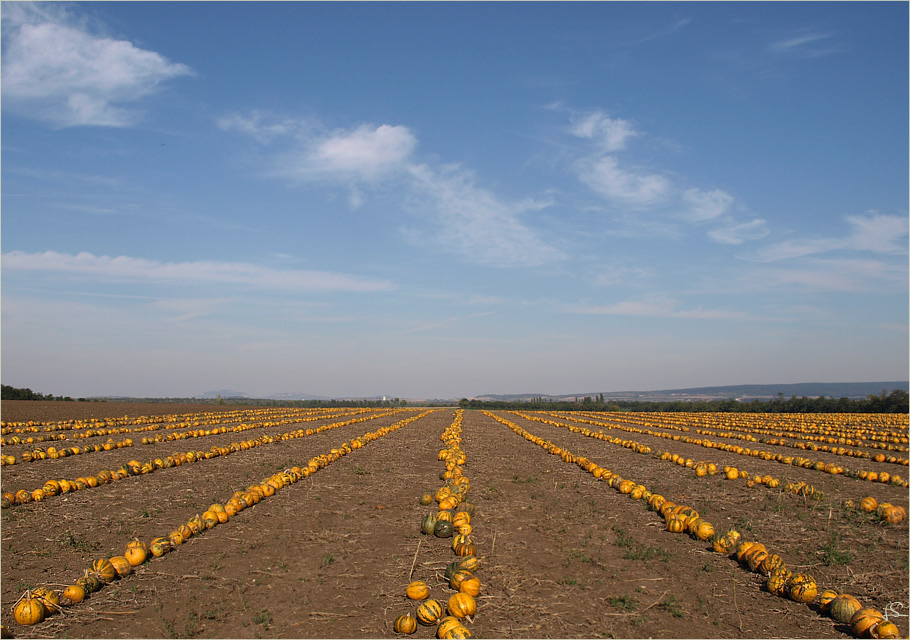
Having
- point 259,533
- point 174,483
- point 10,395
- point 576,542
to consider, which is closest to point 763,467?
point 576,542

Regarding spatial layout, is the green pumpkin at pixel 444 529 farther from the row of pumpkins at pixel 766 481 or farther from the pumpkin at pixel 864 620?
the row of pumpkins at pixel 766 481

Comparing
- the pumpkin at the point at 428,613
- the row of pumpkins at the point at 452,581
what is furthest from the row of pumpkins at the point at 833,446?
the pumpkin at the point at 428,613

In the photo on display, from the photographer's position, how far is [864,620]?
5906 mm

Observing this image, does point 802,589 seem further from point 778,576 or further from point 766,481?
point 766,481

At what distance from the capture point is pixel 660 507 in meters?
10.3

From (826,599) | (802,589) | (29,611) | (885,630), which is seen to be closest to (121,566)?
(29,611)

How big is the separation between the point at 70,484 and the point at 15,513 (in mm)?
1929

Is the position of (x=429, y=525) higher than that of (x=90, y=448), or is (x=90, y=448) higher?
(x=429, y=525)

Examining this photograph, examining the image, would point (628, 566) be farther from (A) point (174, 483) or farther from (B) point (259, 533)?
(A) point (174, 483)

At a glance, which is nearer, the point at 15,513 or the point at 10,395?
the point at 15,513

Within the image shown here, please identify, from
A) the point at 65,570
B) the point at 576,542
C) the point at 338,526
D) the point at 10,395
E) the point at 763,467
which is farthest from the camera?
the point at 10,395

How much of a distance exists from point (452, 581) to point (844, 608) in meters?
4.40

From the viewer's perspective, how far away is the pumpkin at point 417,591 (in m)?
6.46

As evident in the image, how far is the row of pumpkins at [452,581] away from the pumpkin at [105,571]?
3.83 metres
